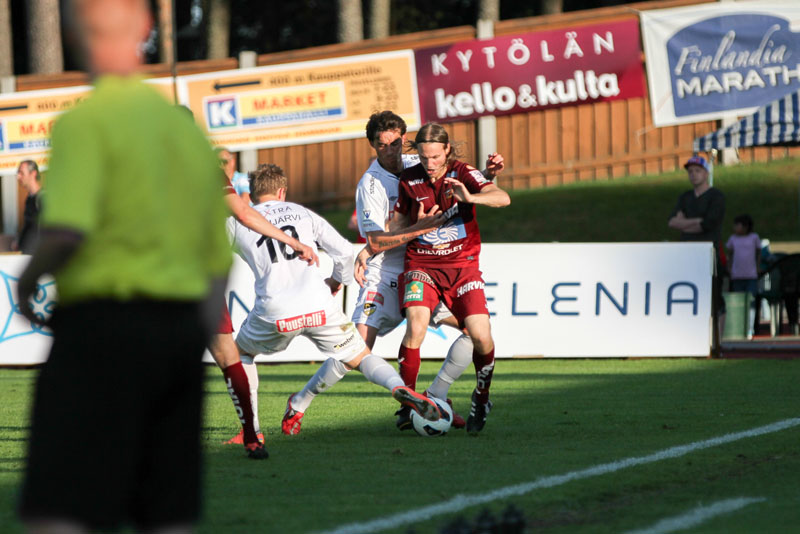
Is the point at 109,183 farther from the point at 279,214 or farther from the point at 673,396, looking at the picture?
the point at 673,396

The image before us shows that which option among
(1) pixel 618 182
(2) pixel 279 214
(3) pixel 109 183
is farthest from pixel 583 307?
(1) pixel 618 182

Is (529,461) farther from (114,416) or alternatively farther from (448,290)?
(114,416)

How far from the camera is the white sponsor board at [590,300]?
13.4m

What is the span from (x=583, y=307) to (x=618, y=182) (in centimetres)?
1282

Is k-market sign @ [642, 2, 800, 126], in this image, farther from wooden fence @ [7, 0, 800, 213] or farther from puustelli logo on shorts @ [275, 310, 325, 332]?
puustelli logo on shorts @ [275, 310, 325, 332]

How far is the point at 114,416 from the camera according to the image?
9.70 feet

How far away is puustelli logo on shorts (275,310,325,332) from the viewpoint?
7484 mm

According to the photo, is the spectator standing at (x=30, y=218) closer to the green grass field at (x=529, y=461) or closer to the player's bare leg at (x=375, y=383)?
the green grass field at (x=529, y=461)

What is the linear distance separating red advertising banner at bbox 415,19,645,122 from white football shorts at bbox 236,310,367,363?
683 inches

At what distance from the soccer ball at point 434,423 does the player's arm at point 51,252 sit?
192 inches

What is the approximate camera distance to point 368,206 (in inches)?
331

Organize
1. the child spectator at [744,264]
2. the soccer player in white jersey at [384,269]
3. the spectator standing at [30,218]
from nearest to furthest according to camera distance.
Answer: the soccer player in white jersey at [384,269], the spectator standing at [30,218], the child spectator at [744,264]

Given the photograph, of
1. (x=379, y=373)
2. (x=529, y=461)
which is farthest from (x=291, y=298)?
(x=529, y=461)

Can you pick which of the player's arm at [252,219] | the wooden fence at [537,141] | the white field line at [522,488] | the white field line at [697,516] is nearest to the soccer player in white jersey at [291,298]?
the player's arm at [252,219]
